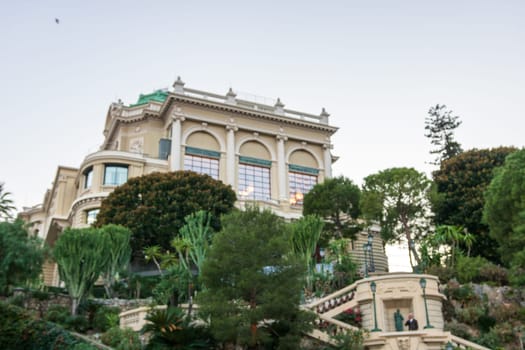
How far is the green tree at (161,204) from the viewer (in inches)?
1437

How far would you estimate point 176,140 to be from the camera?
148 ft

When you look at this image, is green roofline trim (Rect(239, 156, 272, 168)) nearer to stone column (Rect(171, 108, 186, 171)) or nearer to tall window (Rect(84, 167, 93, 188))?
stone column (Rect(171, 108, 186, 171))

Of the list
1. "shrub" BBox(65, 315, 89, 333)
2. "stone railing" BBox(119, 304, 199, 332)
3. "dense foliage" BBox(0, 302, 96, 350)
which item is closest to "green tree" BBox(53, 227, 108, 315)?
"shrub" BBox(65, 315, 89, 333)

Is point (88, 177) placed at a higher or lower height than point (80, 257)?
higher

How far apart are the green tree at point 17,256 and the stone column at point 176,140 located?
17.8 metres

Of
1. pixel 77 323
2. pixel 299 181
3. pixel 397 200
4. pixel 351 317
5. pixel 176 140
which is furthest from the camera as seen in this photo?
pixel 299 181

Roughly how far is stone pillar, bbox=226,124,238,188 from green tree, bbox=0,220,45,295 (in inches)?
820

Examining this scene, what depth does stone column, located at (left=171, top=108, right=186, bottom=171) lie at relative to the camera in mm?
44562

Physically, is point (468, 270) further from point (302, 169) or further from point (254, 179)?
point (302, 169)

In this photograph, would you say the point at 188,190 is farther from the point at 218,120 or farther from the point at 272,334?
the point at 272,334

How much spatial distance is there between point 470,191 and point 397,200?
8.29 meters

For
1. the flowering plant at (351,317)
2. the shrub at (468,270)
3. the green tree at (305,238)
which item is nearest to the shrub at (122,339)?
the flowering plant at (351,317)

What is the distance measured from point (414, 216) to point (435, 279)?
13900mm

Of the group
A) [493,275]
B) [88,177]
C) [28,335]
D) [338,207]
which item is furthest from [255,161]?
[28,335]
